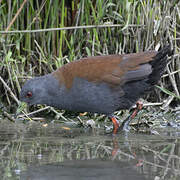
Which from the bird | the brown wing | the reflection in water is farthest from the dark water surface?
the brown wing

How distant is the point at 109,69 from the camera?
15.5 ft

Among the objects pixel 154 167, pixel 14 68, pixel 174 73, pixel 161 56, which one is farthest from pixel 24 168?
pixel 174 73

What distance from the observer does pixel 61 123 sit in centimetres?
538

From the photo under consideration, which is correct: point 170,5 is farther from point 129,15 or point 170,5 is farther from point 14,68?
point 14,68

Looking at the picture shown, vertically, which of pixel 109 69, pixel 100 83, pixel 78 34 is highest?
pixel 78 34

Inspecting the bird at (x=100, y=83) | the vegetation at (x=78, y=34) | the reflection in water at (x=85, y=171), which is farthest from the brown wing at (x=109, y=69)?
the reflection in water at (x=85, y=171)

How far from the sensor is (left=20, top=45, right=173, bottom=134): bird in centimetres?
464

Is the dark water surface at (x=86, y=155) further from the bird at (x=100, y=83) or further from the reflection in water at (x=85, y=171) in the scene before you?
the bird at (x=100, y=83)

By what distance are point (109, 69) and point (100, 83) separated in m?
0.18

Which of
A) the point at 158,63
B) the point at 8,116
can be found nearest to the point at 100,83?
the point at 158,63

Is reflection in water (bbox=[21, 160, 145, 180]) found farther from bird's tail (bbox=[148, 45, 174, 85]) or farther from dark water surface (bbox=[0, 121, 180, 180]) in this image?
bird's tail (bbox=[148, 45, 174, 85])

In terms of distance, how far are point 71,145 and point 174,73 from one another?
2608 mm

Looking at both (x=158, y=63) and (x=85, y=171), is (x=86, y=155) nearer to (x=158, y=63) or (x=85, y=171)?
(x=85, y=171)

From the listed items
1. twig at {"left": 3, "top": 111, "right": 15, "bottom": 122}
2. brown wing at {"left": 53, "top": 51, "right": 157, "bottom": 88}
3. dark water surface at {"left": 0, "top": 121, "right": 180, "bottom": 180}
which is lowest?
twig at {"left": 3, "top": 111, "right": 15, "bottom": 122}
